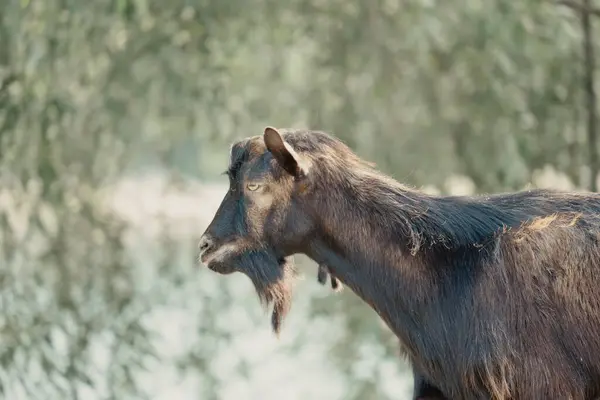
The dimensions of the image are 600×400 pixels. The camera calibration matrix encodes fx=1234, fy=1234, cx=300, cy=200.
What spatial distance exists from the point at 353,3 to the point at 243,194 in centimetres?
459

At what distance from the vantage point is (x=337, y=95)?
8.38 meters

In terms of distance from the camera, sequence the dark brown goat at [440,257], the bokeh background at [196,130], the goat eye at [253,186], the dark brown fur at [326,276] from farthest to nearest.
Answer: the bokeh background at [196,130] → the dark brown fur at [326,276] → the goat eye at [253,186] → the dark brown goat at [440,257]

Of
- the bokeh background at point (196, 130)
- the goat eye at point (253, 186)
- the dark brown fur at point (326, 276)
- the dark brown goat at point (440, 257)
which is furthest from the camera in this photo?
the bokeh background at point (196, 130)

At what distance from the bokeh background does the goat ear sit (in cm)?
413

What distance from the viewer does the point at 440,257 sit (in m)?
3.93

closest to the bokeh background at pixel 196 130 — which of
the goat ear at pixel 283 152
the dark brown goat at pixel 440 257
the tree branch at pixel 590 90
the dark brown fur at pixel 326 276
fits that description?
the tree branch at pixel 590 90

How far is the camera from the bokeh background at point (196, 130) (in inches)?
316

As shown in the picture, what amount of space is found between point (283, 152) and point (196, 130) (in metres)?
4.68

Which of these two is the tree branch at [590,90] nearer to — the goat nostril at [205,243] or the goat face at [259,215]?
the goat face at [259,215]

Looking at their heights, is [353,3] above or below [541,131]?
above

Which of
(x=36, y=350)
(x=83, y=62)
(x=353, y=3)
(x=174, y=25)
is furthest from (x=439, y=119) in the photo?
(x=36, y=350)

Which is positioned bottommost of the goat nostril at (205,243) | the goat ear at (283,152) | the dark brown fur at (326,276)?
the dark brown fur at (326,276)

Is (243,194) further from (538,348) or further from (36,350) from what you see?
(36,350)

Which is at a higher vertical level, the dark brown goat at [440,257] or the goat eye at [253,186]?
the goat eye at [253,186]
